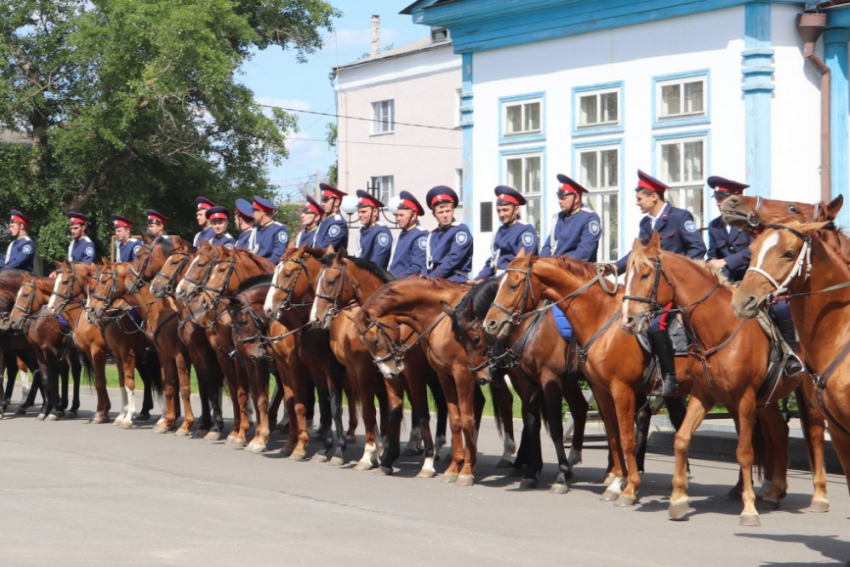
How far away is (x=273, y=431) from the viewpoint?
672 inches

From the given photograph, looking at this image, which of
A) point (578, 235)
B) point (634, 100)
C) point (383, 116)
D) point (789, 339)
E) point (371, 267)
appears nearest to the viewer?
point (789, 339)

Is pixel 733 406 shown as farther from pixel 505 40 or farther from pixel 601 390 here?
pixel 505 40

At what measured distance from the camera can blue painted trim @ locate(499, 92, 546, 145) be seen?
76.5 ft

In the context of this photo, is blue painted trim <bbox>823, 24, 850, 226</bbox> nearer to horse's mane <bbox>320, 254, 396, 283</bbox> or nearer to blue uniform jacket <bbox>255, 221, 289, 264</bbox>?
blue uniform jacket <bbox>255, 221, 289, 264</bbox>

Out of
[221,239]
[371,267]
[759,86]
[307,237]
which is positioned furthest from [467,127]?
[371,267]

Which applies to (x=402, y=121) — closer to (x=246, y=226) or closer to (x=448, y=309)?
(x=246, y=226)

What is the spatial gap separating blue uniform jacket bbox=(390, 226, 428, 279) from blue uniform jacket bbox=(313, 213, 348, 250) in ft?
2.35

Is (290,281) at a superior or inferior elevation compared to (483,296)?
superior

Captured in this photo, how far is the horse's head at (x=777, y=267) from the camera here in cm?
776

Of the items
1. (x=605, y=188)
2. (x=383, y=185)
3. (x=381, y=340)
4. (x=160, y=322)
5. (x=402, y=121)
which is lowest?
(x=381, y=340)

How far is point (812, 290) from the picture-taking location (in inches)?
309

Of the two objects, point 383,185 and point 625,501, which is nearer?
point 625,501

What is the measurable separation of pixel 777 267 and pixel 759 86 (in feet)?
41.8


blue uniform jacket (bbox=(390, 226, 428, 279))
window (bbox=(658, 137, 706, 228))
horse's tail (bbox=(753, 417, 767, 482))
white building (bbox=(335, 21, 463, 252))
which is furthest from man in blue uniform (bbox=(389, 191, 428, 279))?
white building (bbox=(335, 21, 463, 252))
